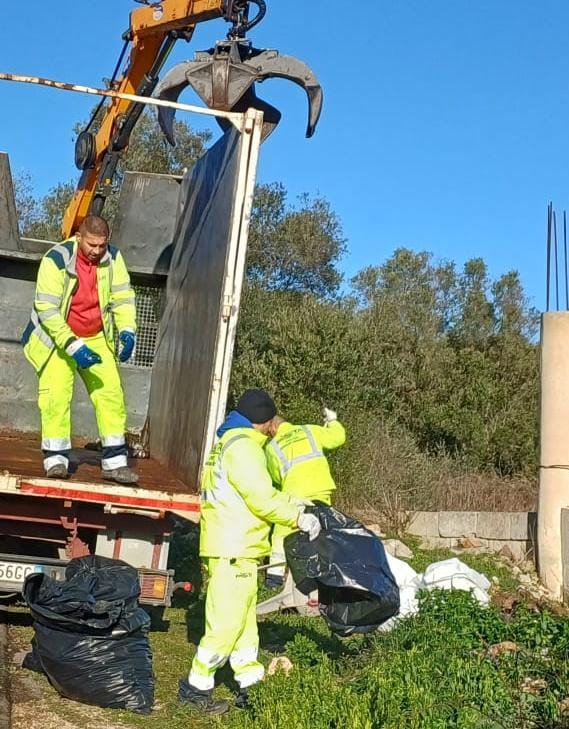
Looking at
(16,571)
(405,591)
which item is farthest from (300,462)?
(16,571)

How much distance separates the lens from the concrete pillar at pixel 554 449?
9656 mm

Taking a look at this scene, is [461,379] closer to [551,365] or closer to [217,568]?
[551,365]

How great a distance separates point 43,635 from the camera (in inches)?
209

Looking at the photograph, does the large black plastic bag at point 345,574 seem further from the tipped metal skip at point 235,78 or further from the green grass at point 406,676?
the tipped metal skip at point 235,78

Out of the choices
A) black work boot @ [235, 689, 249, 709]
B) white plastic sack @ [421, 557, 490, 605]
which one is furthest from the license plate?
white plastic sack @ [421, 557, 490, 605]

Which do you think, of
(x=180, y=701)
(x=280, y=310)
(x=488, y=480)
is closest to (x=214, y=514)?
(x=180, y=701)

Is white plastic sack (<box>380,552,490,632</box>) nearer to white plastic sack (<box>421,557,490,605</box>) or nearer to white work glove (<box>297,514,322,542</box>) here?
white plastic sack (<box>421,557,490,605</box>)

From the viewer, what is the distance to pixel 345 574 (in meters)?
5.40

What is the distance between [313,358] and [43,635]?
1064 cm

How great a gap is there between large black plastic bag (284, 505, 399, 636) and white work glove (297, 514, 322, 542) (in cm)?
12

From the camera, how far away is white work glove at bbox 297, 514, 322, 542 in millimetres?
5281

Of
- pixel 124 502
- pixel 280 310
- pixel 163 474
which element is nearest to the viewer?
pixel 124 502

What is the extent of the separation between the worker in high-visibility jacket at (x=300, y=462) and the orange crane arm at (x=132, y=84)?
9.18 feet

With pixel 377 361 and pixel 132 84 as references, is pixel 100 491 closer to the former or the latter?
pixel 132 84
